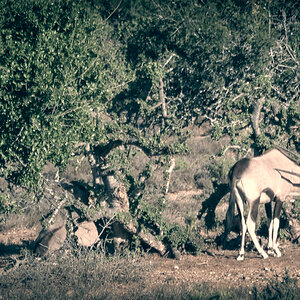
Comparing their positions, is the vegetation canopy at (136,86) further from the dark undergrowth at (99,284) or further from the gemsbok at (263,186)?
the dark undergrowth at (99,284)

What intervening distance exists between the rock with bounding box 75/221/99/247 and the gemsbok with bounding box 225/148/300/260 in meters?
2.89

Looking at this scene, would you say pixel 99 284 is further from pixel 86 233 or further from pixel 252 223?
pixel 252 223

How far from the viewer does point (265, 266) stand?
1002 cm

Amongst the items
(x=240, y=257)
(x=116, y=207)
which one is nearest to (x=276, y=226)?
(x=240, y=257)

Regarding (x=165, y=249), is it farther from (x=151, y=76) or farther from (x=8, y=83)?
(x=8, y=83)

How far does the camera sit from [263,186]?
10.9 metres

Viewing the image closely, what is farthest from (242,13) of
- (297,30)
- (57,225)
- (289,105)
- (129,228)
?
(57,225)

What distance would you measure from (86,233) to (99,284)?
1978mm

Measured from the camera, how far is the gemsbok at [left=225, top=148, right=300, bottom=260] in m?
10.7

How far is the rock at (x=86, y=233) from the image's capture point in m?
10.2

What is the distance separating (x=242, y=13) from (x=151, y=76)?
328 centimetres

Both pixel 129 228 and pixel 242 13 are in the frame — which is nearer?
pixel 129 228

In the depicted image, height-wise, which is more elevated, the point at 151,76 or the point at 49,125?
the point at 151,76

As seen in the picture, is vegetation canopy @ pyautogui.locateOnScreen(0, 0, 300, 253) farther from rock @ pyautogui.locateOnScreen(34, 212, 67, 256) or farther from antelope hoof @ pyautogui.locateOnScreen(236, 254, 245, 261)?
antelope hoof @ pyautogui.locateOnScreen(236, 254, 245, 261)
